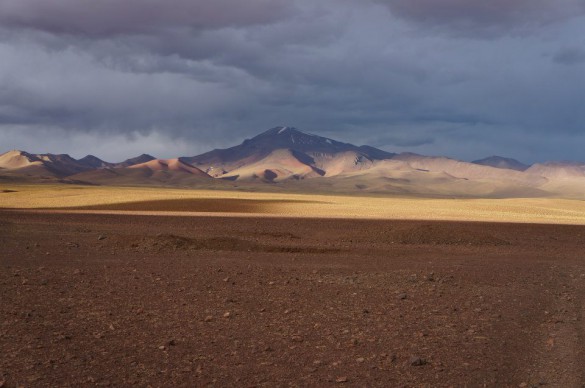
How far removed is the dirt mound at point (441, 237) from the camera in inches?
1180

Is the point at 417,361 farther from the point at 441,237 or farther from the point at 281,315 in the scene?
the point at 441,237

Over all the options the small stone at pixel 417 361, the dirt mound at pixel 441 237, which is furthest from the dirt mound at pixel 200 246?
the small stone at pixel 417 361

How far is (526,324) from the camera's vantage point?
40.5ft

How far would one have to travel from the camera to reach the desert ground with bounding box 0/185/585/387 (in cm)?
906

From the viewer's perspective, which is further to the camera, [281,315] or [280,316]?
[281,315]

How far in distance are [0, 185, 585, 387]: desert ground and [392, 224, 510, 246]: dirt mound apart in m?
3.38

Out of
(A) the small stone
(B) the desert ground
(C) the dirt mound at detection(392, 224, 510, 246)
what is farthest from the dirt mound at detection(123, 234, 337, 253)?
(A) the small stone

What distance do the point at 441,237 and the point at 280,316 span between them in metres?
19.1

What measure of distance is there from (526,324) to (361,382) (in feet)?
16.3

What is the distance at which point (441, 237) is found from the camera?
30453 mm

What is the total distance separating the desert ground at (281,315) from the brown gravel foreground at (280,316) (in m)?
0.04

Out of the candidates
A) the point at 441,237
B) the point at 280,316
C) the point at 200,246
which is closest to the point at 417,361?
the point at 280,316

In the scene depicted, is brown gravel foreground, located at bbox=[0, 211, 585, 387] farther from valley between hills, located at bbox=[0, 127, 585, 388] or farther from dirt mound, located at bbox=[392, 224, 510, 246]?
dirt mound, located at bbox=[392, 224, 510, 246]

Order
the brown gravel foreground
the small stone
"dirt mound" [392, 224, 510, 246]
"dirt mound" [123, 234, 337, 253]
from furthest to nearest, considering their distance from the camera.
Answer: "dirt mound" [392, 224, 510, 246], "dirt mound" [123, 234, 337, 253], the small stone, the brown gravel foreground
